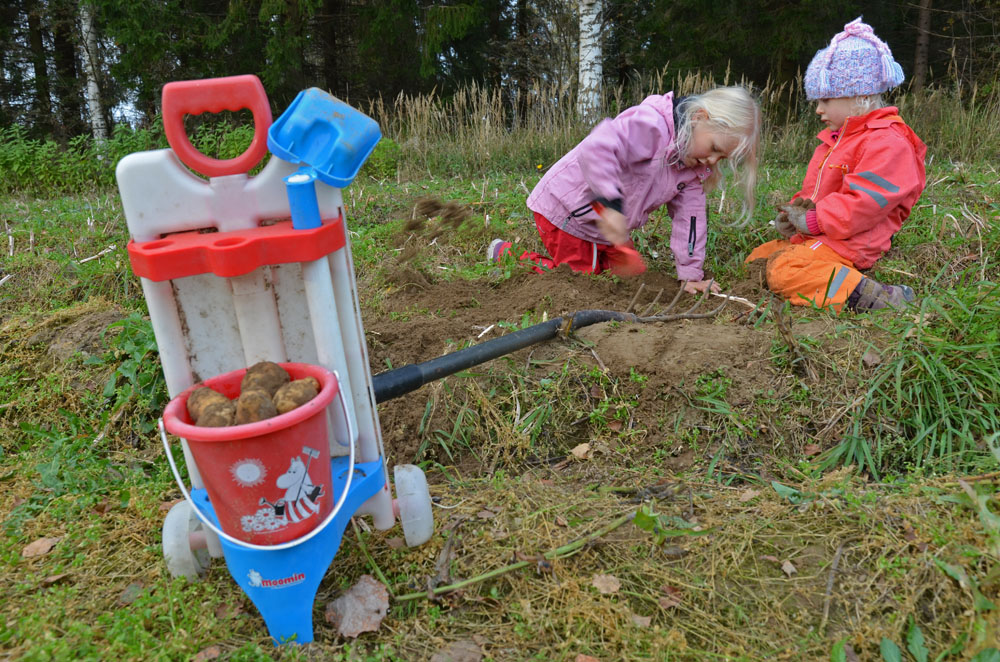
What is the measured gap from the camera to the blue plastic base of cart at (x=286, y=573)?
154 cm

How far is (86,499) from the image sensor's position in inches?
84.1

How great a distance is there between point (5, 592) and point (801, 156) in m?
7.50

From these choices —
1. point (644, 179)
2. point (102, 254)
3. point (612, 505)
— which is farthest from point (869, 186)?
point (102, 254)

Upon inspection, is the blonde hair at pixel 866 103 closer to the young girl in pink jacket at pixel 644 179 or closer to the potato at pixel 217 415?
the young girl in pink jacket at pixel 644 179

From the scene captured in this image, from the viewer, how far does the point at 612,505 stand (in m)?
2.05

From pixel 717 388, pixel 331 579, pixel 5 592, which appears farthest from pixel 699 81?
pixel 5 592

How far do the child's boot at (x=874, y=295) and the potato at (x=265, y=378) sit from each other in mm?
2916

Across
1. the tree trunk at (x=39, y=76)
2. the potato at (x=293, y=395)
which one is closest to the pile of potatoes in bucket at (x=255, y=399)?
the potato at (x=293, y=395)

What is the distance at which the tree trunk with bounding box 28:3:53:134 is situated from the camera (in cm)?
1311

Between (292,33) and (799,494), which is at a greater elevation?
(292,33)

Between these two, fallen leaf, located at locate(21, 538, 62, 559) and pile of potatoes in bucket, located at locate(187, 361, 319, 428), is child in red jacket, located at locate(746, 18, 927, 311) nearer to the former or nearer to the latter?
pile of potatoes in bucket, located at locate(187, 361, 319, 428)

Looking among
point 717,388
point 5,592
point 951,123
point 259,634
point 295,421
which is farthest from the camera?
point 951,123

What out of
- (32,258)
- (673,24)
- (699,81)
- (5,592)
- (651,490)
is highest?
(673,24)

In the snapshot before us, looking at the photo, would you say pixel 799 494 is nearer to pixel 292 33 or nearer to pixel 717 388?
pixel 717 388
